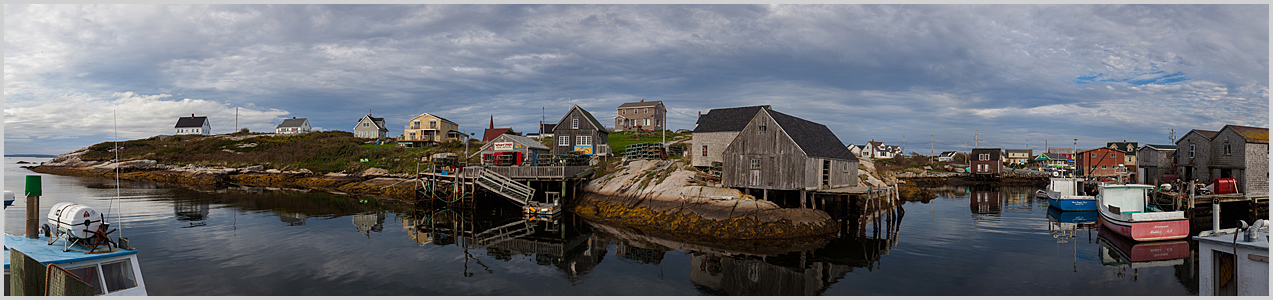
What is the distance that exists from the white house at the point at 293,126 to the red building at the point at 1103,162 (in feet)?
448

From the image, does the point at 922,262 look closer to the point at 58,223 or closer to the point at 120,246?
the point at 120,246

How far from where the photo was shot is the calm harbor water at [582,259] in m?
17.2

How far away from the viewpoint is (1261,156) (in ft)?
131

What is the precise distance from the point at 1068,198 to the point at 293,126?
124m

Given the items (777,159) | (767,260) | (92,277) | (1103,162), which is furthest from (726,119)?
(1103,162)

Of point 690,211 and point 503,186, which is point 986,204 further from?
point 503,186

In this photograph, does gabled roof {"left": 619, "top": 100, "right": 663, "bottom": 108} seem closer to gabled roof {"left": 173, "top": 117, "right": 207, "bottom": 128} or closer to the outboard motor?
the outboard motor

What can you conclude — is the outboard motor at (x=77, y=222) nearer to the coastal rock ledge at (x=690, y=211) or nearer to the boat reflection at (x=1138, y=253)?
the coastal rock ledge at (x=690, y=211)

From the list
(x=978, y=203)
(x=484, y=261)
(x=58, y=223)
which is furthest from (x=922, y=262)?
(x=978, y=203)

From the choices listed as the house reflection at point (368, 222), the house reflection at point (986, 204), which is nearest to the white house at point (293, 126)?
the house reflection at point (368, 222)

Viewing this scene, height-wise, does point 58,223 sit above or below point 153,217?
above

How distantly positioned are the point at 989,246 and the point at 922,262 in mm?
6675

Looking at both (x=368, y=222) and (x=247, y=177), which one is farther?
(x=247, y=177)

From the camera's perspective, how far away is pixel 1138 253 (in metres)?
23.6
